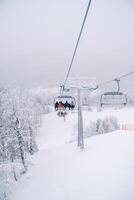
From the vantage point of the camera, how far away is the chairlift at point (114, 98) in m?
13.3

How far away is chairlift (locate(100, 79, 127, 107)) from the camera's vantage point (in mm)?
13312

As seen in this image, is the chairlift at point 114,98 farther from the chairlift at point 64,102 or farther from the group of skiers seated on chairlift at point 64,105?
the group of skiers seated on chairlift at point 64,105

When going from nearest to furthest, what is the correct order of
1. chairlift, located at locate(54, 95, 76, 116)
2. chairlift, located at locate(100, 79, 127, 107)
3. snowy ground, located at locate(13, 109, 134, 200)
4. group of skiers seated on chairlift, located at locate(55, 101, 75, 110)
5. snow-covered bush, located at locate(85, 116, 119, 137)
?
Result: chairlift, located at locate(100, 79, 127, 107)
snowy ground, located at locate(13, 109, 134, 200)
chairlift, located at locate(54, 95, 76, 116)
group of skiers seated on chairlift, located at locate(55, 101, 75, 110)
snow-covered bush, located at locate(85, 116, 119, 137)

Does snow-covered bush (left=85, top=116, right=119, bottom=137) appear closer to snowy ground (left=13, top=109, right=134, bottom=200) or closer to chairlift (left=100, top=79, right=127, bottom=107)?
snowy ground (left=13, top=109, right=134, bottom=200)

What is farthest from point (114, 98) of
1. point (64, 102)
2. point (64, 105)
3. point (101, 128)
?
point (101, 128)

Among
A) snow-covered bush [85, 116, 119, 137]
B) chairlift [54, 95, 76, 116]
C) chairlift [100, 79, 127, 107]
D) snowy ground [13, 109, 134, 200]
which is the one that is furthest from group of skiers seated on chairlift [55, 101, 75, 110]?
snow-covered bush [85, 116, 119, 137]

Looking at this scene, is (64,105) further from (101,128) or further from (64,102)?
(101,128)

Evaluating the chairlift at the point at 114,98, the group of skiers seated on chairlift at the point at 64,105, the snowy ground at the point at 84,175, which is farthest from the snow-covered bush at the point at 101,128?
the chairlift at the point at 114,98

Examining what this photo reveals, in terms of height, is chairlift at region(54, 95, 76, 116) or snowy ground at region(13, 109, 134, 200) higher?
chairlift at region(54, 95, 76, 116)

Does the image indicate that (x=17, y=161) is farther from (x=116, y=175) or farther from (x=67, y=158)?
(x=116, y=175)

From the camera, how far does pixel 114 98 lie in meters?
13.5

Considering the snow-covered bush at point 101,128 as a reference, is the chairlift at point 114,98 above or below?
above

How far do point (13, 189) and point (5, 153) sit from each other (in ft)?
9.19

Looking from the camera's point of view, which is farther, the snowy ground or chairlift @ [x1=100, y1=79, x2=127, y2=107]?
the snowy ground
